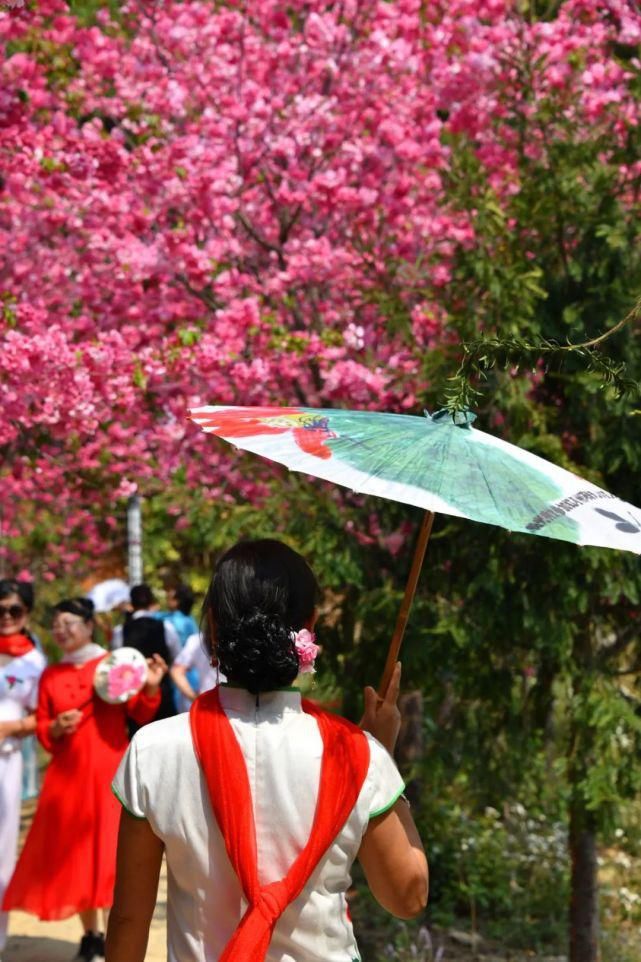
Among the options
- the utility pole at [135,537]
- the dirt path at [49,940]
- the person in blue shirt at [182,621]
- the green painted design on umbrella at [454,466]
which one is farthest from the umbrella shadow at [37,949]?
the utility pole at [135,537]

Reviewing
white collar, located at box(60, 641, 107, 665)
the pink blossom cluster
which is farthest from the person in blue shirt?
white collar, located at box(60, 641, 107, 665)

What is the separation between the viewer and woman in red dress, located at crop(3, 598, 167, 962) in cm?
678

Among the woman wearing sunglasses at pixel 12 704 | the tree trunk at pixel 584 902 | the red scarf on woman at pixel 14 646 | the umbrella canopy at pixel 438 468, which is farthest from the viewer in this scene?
the tree trunk at pixel 584 902

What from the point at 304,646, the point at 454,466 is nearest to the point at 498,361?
the point at 454,466

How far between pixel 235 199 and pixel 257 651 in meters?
7.19

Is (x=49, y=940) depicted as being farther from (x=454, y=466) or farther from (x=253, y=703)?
(x=454, y=466)

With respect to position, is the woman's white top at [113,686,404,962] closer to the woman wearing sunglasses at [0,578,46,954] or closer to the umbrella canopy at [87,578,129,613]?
the woman wearing sunglasses at [0,578,46,954]

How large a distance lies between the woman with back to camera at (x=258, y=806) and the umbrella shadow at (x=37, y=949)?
16.7 feet

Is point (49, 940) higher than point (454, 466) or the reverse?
the reverse

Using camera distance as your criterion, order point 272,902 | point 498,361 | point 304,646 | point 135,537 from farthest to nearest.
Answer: point 135,537, point 498,361, point 304,646, point 272,902

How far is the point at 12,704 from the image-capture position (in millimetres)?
6867

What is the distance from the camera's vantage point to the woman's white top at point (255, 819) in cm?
258

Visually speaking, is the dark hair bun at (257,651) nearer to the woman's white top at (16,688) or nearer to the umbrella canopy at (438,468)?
the umbrella canopy at (438,468)

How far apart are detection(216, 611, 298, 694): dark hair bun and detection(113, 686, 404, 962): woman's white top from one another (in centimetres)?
4
